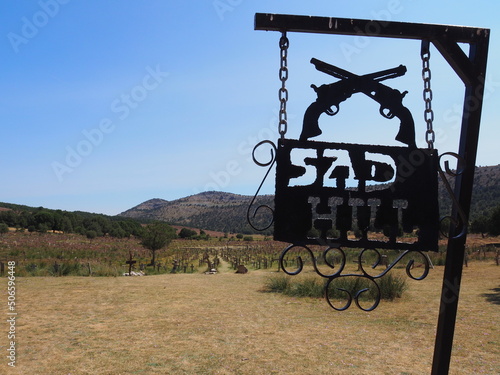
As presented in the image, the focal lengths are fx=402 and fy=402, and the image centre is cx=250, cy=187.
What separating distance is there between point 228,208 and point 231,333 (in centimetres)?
10747

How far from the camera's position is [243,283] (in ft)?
59.1

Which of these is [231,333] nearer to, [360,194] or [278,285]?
[278,285]

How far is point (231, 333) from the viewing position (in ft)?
32.1

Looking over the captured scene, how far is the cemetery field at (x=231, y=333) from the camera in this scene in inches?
300

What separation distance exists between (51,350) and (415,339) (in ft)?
26.5

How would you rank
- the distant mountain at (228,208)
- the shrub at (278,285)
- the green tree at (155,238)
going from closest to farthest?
the shrub at (278,285), the green tree at (155,238), the distant mountain at (228,208)

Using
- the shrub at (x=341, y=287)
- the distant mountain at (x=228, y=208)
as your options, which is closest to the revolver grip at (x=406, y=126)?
the distant mountain at (x=228, y=208)

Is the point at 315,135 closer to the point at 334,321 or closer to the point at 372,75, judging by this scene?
the point at 372,75

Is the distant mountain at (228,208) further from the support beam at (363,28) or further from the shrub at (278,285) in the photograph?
the support beam at (363,28)

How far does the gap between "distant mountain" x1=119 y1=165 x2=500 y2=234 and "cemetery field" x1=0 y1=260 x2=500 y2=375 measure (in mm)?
3285

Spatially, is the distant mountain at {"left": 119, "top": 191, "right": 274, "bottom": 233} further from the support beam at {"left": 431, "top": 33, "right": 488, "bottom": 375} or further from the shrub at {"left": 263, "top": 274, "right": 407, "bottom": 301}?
the support beam at {"left": 431, "top": 33, "right": 488, "bottom": 375}

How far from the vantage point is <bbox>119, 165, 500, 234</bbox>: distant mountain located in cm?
5889

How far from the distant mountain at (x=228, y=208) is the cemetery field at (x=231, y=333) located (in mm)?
3285

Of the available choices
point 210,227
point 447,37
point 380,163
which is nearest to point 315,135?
point 380,163
